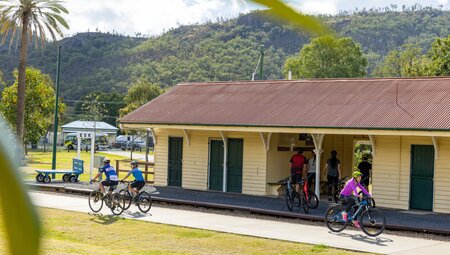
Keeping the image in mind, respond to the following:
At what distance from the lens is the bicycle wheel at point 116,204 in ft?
68.6

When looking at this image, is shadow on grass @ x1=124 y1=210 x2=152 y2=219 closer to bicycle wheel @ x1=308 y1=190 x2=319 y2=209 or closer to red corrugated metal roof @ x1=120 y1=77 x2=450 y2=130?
bicycle wheel @ x1=308 y1=190 x2=319 y2=209

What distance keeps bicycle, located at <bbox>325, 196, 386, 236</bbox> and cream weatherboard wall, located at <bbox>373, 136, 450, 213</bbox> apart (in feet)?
13.0

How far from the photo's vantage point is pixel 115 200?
Answer: 21.0 m

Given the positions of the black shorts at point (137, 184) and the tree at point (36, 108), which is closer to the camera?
the black shorts at point (137, 184)

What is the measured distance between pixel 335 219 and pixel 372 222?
946 millimetres

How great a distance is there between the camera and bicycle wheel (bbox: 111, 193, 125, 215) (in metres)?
20.9

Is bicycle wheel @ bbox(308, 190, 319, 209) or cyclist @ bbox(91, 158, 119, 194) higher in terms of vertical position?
cyclist @ bbox(91, 158, 119, 194)

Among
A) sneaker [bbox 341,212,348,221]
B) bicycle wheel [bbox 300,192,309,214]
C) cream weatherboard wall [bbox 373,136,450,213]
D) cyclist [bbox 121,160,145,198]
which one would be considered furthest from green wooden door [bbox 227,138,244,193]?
sneaker [bbox 341,212,348,221]

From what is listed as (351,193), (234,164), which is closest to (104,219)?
(351,193)

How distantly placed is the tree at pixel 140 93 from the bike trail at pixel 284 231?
3642 centimetres

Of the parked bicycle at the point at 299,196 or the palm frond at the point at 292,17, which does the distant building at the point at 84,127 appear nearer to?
the parked bicycle at the point at 299,196

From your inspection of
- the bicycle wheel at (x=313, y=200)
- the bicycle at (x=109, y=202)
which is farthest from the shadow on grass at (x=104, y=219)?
the bicycle wheel at (x=313, y=200)

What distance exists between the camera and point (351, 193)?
58.9 feet

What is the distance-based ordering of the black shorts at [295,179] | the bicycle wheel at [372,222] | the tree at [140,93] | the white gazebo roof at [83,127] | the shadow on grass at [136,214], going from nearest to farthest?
1. the bicycle wheel at [372,222]
2. the shadow on grass at [136,214]
3. the black shorts at [295,179]
4. the white gazebo roof at [83,127]
5. the tree at [140,93]
